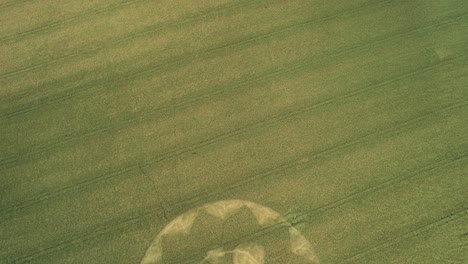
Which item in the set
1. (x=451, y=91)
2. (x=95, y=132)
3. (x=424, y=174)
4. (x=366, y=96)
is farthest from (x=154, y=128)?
(x=451, y=91)

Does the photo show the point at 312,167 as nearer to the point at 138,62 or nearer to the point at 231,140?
the point at 231,140

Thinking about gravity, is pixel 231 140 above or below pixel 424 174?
above

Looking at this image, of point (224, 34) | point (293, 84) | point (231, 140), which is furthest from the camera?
point (224, 34)

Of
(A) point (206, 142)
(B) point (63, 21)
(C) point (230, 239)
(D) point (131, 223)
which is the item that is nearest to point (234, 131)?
(A) point (206, 142)

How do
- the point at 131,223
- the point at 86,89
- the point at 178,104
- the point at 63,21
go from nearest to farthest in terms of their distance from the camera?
the point at 131,223 < the point at 178,104 < the point at 86,89 < the point at 63,21

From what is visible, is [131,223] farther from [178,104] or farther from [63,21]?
[63,21]

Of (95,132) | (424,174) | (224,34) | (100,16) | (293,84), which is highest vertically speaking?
(100,16)
